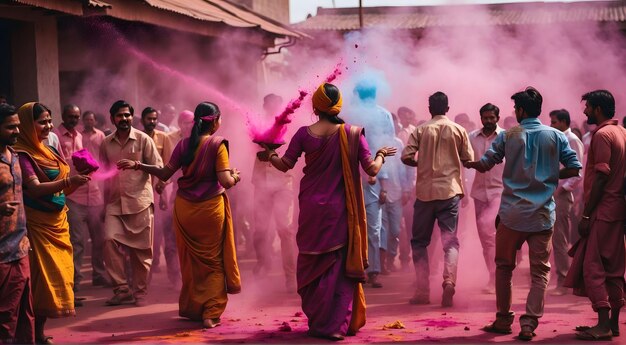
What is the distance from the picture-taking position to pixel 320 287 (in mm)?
7586

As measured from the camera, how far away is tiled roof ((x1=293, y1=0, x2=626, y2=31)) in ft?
66.6

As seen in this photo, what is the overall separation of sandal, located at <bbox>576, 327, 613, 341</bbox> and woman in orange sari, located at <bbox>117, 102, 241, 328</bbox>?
2862 mm

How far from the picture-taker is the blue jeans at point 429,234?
9289 mm

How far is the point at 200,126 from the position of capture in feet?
27.6

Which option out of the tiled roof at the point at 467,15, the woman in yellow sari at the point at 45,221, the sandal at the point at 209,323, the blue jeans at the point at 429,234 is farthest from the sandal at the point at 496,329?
the tiled roof at the point at 467,15

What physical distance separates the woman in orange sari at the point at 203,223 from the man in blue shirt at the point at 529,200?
2267mm

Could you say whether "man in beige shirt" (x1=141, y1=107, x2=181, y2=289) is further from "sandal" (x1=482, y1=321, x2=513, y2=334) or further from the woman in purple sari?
"sandal" (x1=482, y1=321, x2=513, y2=334)

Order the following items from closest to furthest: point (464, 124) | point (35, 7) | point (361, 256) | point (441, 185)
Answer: point (361, 256) < point (441, 185) < point (35, 7) < point (464, 124)

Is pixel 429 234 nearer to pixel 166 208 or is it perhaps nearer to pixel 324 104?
pixel 324 104

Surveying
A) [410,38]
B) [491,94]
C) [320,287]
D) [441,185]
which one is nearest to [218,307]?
[320,287]

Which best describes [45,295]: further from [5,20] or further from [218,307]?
[5,20]

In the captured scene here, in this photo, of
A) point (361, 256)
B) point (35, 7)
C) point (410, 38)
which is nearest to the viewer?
point (361, 256)

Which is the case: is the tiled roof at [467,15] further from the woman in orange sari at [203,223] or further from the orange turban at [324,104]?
the orange turban at [324,104]

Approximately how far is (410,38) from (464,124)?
9.01 metres
